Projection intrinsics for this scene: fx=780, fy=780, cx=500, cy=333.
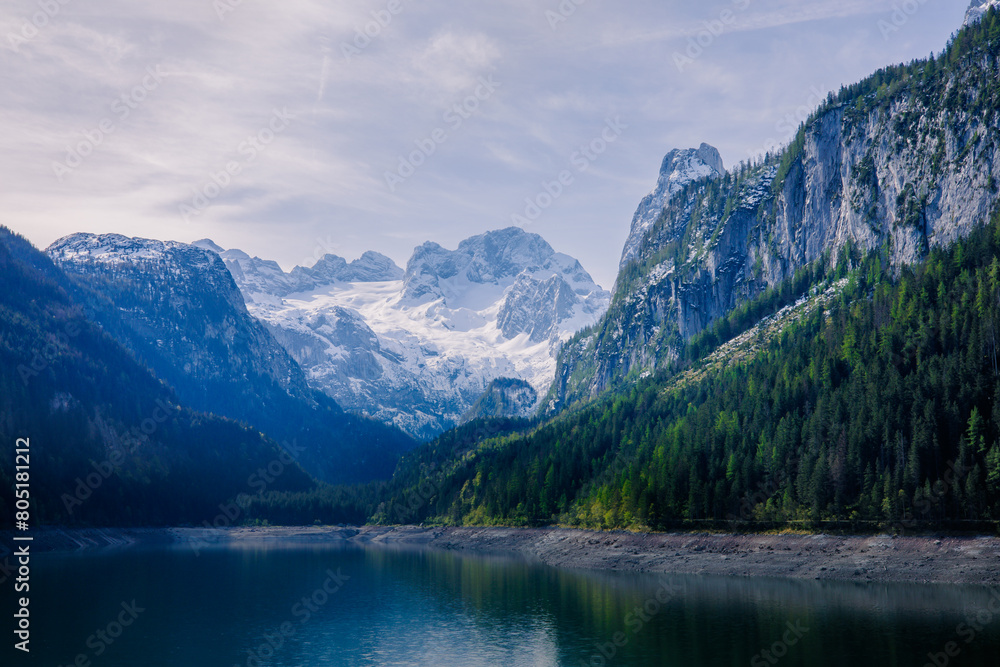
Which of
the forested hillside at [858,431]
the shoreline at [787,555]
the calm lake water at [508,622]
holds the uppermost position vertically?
A: the forested hillside at [858,431]

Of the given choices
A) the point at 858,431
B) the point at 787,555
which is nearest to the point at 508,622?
the point at 787,555

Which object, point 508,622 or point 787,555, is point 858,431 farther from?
point 508,622

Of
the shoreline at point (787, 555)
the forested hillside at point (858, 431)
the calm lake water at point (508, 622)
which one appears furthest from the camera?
the forested hillside at point (858, 431)

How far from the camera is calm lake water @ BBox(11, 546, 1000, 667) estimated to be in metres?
69.6

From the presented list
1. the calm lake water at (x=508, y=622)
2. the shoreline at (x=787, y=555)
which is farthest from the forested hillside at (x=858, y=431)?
the calm lake water at (x=508, y=622)

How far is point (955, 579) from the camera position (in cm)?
9925

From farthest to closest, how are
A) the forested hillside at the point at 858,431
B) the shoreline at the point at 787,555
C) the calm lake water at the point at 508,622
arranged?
the forested hillside at the point at 858,431 → the shoreline at the point at 787,555 → the calm lake water at the point at 508,622

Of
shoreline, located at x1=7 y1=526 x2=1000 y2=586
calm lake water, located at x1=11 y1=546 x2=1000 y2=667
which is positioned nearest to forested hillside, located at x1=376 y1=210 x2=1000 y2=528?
shoreline, located at x1=7 y1=526 x2=1000 y2=586

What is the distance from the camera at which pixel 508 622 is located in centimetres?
9050

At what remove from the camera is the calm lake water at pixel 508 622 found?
228 feet

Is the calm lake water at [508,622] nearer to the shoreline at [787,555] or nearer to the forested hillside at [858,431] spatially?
the shoreline at [787,555]

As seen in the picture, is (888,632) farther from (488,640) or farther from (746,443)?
(746,443)

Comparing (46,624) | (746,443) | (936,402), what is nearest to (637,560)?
(746,443)

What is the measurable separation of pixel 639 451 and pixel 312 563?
3111 inches
